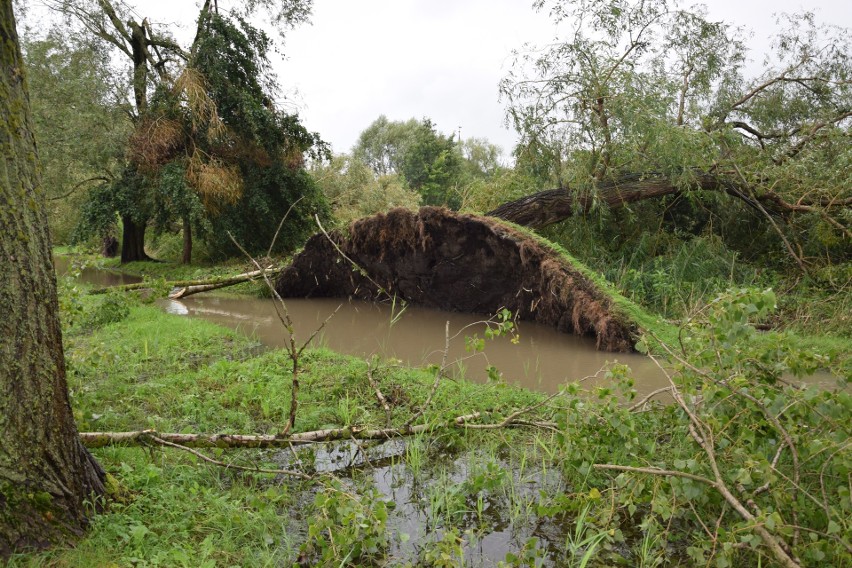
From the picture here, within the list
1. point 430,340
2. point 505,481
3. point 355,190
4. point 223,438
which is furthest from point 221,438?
point 355,190

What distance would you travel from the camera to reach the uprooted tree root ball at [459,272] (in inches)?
317

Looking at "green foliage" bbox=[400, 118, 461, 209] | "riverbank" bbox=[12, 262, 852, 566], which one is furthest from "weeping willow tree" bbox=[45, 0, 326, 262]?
"green foliage" bbox=[400, 118, 461, 209]

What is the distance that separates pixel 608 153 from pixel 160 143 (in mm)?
10914

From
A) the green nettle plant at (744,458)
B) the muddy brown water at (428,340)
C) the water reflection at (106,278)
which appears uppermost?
the green nettle plant at (744,458)

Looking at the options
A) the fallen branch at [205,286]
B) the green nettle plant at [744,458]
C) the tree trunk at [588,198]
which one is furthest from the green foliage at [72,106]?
the green nettle plant at [744,458]

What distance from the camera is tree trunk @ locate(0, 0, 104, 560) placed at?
2676 millimetres

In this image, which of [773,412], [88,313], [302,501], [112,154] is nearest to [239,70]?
[112,154]

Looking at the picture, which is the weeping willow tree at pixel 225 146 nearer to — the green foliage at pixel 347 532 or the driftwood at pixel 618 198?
the driftwood at pixel 618 198

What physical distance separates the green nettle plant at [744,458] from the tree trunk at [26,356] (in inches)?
101

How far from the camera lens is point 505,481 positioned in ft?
12.5

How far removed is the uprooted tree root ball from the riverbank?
125 inches

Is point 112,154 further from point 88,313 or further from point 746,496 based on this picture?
point 746,496

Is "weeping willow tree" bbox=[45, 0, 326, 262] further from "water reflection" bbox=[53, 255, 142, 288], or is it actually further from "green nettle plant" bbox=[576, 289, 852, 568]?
"green nettle plant" bbox=[576, 289, 852, 568]

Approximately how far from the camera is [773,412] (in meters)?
2.98
